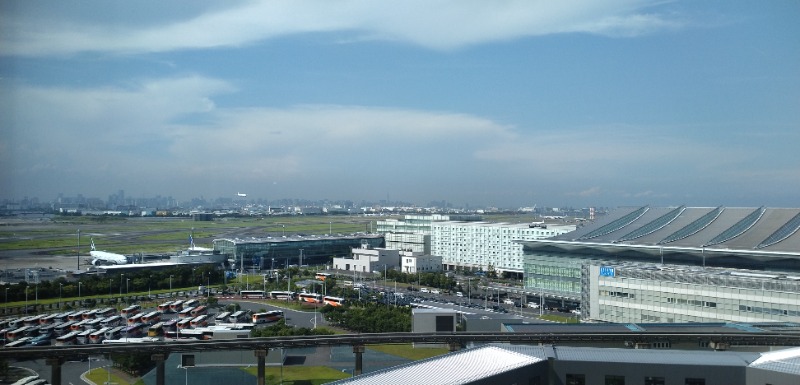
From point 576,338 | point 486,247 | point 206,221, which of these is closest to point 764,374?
point 576,338

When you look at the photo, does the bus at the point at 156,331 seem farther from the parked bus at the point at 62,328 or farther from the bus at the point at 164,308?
the bus at the point at 164,308

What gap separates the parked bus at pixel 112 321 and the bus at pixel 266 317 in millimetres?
2435

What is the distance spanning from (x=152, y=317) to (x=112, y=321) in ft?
2.53

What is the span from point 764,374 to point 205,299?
12451 millimetres

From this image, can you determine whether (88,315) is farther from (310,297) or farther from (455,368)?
(455,368)

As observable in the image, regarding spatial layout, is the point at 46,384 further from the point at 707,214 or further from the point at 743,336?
the point at 707,214

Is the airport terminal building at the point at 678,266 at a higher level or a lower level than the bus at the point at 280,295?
higher

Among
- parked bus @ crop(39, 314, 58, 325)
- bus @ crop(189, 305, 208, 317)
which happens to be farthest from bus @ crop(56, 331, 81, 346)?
bus @ crop(189, 305, 208, 317)

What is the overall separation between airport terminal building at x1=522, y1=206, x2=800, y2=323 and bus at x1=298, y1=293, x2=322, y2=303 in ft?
16.6

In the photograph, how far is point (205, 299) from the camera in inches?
578

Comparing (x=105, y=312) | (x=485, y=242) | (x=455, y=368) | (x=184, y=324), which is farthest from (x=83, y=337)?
(x=485, y=242)

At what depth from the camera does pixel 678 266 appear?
11.9 metres

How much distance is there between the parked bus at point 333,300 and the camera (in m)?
13.6

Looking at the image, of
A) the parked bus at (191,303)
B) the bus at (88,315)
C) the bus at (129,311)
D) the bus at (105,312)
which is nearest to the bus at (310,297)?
the parked bus at (191,303)
